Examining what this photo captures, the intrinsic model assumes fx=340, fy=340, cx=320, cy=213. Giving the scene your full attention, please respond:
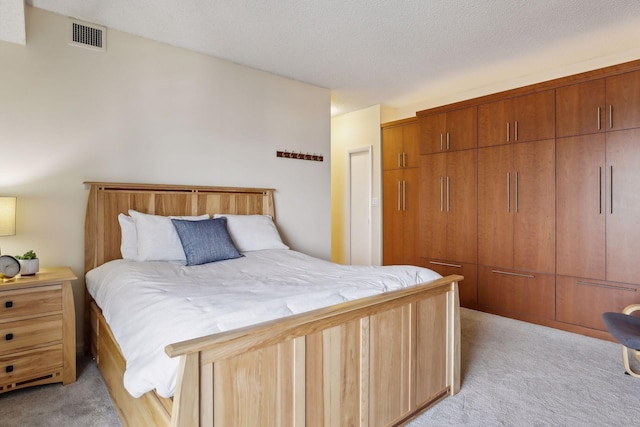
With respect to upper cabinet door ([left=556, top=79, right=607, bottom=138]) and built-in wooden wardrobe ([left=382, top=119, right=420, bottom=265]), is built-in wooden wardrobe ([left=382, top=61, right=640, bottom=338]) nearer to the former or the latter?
upper cabinet door ([left=556, top=79, right=607, bottom=138])

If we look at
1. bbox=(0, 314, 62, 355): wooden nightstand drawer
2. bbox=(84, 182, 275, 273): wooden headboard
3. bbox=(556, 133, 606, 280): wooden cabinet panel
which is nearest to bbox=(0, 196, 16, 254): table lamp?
bbox=(84, 182, 275, 273): wooden headboard

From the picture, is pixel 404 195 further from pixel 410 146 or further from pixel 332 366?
pixel 332 366

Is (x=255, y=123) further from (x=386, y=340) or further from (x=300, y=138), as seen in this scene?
(x=386, y=340)

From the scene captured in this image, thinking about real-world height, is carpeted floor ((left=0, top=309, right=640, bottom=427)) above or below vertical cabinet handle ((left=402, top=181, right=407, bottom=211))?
below

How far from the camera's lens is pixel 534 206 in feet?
10.8

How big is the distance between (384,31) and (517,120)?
1623 millimetres

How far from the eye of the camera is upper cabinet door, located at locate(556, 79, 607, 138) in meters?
2.91

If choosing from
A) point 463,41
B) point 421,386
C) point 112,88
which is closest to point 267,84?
point 112,88

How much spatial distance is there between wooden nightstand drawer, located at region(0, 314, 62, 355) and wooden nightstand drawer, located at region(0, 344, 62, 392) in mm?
44

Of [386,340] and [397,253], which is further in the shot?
[397,253]

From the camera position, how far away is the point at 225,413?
43.7 inches

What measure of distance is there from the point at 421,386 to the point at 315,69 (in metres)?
3.19

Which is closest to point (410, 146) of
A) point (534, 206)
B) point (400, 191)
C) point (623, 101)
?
point (400, 191)

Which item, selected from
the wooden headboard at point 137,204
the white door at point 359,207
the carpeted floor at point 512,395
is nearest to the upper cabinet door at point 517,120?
the white door at point 359,207
